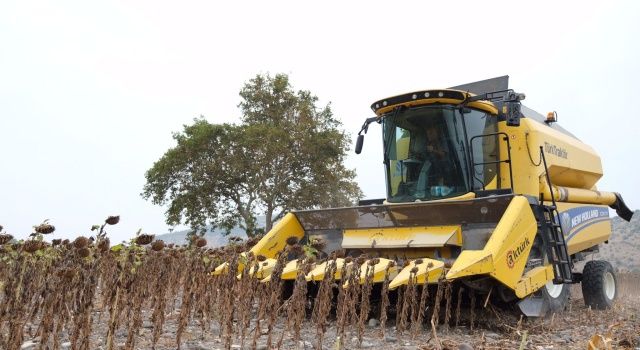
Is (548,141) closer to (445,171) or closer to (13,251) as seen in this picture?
(445,171)

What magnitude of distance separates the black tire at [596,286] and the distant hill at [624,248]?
32.5 metres

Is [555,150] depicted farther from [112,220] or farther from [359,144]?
[112,220]

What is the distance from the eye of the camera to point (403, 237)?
614cm

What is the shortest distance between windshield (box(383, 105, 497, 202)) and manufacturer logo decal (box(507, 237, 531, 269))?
174 centimetres

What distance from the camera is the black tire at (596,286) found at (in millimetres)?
7625

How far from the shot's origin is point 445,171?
7223 mm

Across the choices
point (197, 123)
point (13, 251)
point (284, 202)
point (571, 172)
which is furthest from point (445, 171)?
point (197, 123)

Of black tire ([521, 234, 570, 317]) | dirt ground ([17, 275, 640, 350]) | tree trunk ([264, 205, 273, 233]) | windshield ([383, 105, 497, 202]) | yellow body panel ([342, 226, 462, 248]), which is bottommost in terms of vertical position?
dirt ground ([17, 275, 640, 350])

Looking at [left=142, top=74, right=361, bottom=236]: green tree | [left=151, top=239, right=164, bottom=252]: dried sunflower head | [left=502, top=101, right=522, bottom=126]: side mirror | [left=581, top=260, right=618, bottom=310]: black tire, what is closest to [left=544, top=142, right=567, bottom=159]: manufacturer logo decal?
[left=581, top=260, right=618, bottom=310]: black tire

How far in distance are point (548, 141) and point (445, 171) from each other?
2232 mm

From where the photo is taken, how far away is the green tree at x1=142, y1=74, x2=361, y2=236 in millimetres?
24797

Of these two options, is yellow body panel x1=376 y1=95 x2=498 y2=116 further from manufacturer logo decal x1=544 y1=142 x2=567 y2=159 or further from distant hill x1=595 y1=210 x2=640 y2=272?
distant hill x1=595 y1=210 x2=640 y2=272

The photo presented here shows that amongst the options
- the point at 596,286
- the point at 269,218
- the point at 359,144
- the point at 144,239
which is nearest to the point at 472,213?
the point at 359,144

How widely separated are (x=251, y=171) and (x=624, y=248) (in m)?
35.6
